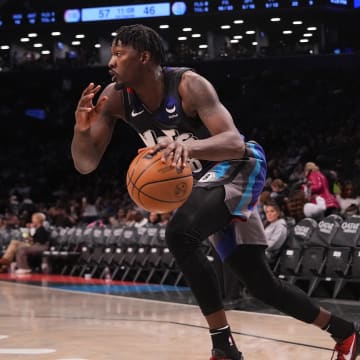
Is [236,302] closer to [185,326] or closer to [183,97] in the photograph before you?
[185,326]

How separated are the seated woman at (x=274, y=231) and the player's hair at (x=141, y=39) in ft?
18.0

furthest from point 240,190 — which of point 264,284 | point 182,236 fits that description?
point 264,284

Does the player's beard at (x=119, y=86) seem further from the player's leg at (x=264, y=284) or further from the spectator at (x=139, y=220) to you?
the spectator at (x=139, y=220)

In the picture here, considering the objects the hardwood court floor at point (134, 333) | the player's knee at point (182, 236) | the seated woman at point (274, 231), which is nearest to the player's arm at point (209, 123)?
the player's knee at point (182, 236)

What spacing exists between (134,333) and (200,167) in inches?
89.4

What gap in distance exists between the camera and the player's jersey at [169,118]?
3.82 meters

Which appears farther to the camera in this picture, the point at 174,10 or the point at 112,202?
the point at 174,10

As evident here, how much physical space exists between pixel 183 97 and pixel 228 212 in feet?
1.92

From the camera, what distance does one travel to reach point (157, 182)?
3.38m

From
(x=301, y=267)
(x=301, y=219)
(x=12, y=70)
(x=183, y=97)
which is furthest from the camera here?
(x=12, y=70)

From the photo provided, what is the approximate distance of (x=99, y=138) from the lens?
12.9 ft

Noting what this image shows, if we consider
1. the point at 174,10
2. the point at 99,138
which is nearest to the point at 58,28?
the point at 174,10

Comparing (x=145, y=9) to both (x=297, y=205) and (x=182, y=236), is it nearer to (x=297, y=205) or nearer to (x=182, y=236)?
(x=297, y=205)

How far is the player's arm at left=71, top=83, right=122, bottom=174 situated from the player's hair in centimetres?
27
